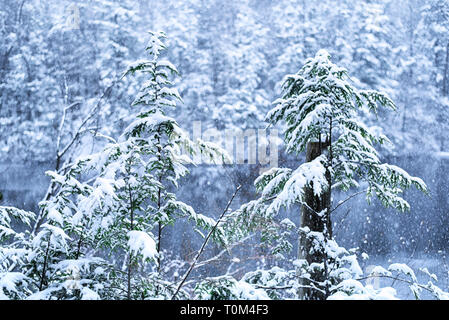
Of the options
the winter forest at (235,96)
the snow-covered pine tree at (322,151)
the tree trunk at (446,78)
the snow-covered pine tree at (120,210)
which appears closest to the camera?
the snow-covered pine tree at (120,210)

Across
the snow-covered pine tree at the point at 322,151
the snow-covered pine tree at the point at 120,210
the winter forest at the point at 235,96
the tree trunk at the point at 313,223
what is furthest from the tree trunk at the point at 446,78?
the snow-covered pine tree at the point at 120,210

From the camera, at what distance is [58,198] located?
6.07ft

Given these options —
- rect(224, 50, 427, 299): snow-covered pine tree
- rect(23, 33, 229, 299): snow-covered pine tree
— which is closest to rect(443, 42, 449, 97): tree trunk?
rect(224, 50, 427, 299): snow-covered pine tree

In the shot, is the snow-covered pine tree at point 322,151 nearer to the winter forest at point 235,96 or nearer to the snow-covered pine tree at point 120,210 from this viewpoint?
the snow-covered pine tree at point 120,210

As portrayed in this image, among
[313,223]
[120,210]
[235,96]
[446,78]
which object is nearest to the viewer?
[120,210]

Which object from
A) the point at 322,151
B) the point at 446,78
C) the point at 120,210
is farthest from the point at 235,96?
the point at 120,210

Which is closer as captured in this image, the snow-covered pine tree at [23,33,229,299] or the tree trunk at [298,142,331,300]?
the snow-covered pine tree at [23,33,229,299]

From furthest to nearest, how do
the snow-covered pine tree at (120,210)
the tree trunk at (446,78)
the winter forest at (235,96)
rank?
the tree trunk at (446,78) < the winter forest at (235,96) < the snow-covered pine tree at (120,210)

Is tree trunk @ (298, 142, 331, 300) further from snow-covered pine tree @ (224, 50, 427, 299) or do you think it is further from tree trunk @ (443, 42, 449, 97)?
tree trunk @ (443, 42, 449, 97)

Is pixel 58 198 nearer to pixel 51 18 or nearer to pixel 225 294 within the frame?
pixel 225 294

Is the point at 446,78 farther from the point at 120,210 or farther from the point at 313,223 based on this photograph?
the point at 120,210

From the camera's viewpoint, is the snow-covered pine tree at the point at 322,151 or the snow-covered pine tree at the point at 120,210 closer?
the snow-covered pine tree at the point at 120,210
